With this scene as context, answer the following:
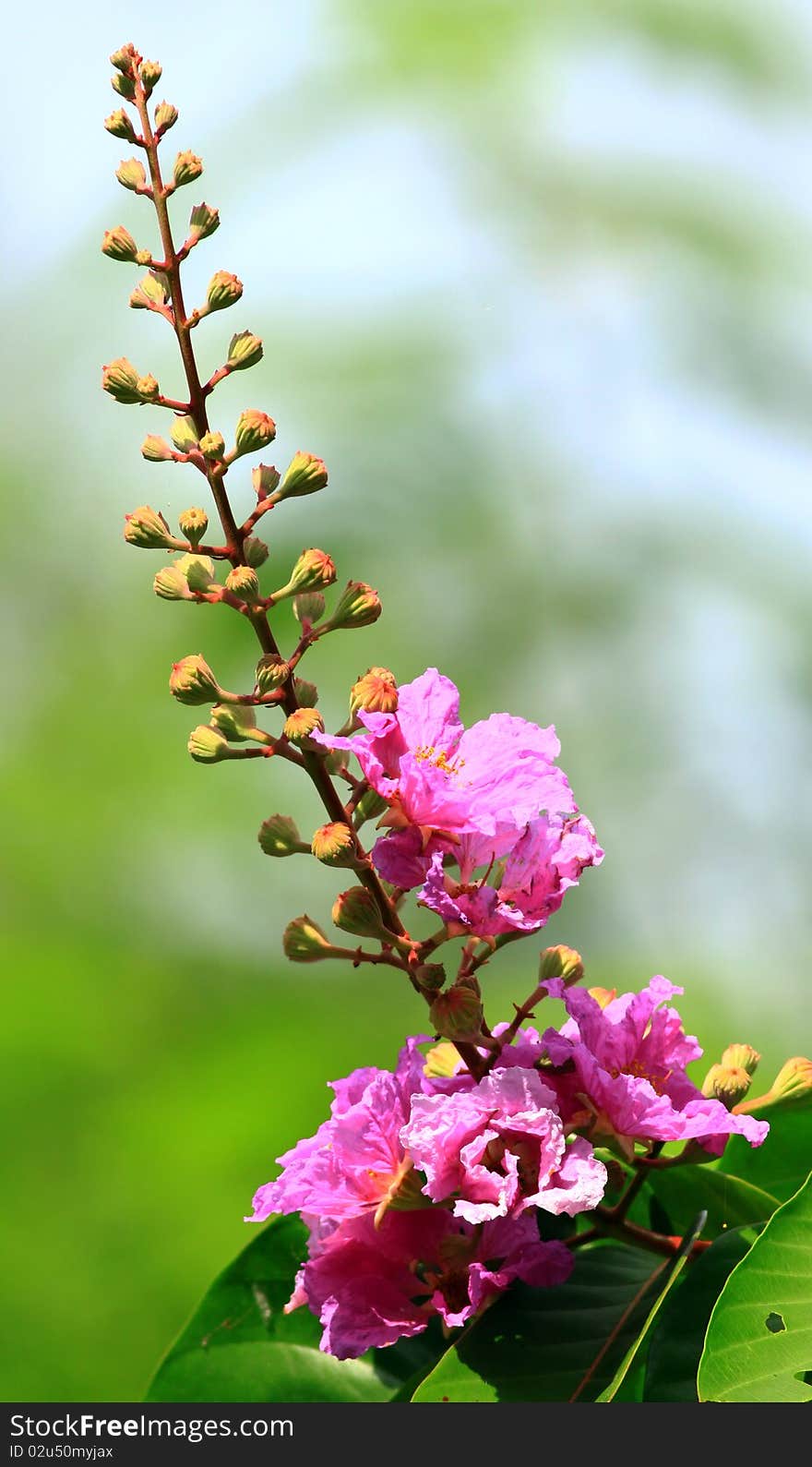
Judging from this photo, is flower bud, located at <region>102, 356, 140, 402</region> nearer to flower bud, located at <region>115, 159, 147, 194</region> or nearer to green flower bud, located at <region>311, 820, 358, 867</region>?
flower bud, located at <region>115, 159, 147, 194</region>

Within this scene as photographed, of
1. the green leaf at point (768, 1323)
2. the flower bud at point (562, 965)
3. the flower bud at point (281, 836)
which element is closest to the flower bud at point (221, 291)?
the flower bud at point (281, 836)

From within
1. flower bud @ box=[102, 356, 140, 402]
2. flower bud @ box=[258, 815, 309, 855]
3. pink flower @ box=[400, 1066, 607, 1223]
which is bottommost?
pink flower @ box=[400, 1066, 607, 1223]

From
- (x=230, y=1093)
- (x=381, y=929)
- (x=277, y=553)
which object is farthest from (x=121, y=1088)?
(x=381, y=929)

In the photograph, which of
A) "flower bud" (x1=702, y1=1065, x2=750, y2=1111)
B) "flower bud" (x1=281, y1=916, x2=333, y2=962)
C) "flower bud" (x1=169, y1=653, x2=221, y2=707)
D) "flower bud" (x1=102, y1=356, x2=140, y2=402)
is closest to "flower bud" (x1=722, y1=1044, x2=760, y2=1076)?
"flower bud" (x1=702, y1=1065, x2=750, y2=1111)

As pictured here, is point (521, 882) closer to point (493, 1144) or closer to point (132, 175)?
point (493, 1144)

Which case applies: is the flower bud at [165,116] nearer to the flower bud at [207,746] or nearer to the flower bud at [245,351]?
the flower bud at [245,351]

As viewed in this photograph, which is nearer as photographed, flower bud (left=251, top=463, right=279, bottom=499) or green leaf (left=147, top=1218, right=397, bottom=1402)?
flower bud (left=251, top=463, right=279, bottom=499)
